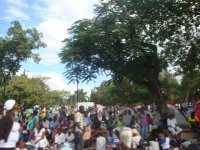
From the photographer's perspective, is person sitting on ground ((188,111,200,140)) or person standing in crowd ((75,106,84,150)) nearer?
person standing in crowd ((75,106,84,150))

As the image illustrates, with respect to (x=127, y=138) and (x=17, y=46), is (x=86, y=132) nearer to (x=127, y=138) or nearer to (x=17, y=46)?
(x=127, y=138)

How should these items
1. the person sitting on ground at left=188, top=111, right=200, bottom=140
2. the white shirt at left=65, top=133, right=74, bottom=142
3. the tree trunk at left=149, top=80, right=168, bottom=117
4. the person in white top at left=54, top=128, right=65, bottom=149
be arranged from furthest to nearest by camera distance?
the tree trunk at left=149, top=80, right=168, bottom=117
the person sitting on ground at left=188, top=111, right=200, bottom=140
the person in white top at left=54, top=128, right=65, bottom=149
the white shirt at left=65, top=133, right=74, bottom=142

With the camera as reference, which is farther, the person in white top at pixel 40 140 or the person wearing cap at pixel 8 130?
the person in white top at pixel 40 140

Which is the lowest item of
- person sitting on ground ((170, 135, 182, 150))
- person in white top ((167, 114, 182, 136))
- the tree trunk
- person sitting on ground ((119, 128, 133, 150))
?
person sitting on ground ((170, 135, 182, 150))

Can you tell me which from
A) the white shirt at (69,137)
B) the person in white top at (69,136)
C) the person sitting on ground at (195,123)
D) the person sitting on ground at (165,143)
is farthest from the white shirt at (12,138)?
the person sitting on ground at (195,123)

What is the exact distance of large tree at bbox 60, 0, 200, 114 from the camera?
70.7 feet

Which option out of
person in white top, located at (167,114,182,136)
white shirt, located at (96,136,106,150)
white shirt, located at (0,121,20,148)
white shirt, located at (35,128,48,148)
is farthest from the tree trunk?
white shirt, located at (0,121,20,148)

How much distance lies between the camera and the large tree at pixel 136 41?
70.7 feet

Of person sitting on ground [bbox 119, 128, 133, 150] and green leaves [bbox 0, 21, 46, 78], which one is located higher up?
green leaves [bbox 0, 21, 46, 78]

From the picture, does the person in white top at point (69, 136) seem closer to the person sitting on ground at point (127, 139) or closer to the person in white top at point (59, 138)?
the person in white top at point (59, 138)

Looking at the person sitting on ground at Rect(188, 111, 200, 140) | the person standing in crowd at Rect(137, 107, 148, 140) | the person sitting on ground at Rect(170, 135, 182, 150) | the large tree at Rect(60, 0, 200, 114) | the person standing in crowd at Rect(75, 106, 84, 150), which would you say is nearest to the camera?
the person standing in crowd at Rect(75, 106, 84, 150)

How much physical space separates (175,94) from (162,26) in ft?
134

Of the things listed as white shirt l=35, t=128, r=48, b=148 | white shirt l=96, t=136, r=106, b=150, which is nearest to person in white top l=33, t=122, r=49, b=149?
white shirt l=35, t=128, r=48, b=148

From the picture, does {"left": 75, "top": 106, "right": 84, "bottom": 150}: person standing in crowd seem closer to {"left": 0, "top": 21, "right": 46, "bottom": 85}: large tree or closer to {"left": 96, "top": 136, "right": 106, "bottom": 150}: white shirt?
{"left": 96, "top": 136, "right": 106, "bottom": 150}: white shirt
